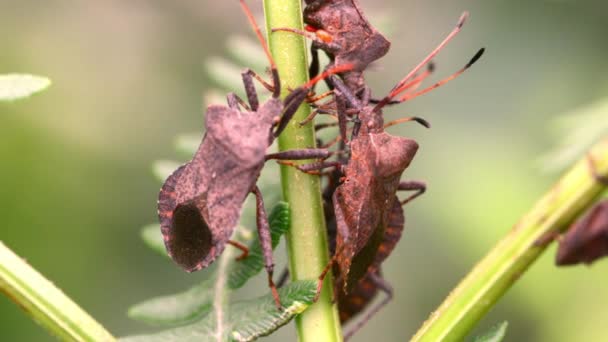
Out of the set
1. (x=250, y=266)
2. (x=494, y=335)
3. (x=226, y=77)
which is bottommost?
(x=250, y=266)

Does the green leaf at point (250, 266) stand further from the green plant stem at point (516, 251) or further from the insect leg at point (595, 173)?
the insect leg at point (595, 173)

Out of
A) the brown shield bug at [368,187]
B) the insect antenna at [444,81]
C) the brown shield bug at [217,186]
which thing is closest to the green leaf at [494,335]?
the brown shield bug at [368,187]

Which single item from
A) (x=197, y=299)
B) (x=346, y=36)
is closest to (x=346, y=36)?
(x=346, y=36)

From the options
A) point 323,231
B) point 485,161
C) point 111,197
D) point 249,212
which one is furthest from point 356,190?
point 111,197

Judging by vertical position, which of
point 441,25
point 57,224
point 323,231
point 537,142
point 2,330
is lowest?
point 2,330

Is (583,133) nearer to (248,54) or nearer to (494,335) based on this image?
(494,335)

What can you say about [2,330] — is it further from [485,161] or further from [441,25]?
[441,25]
